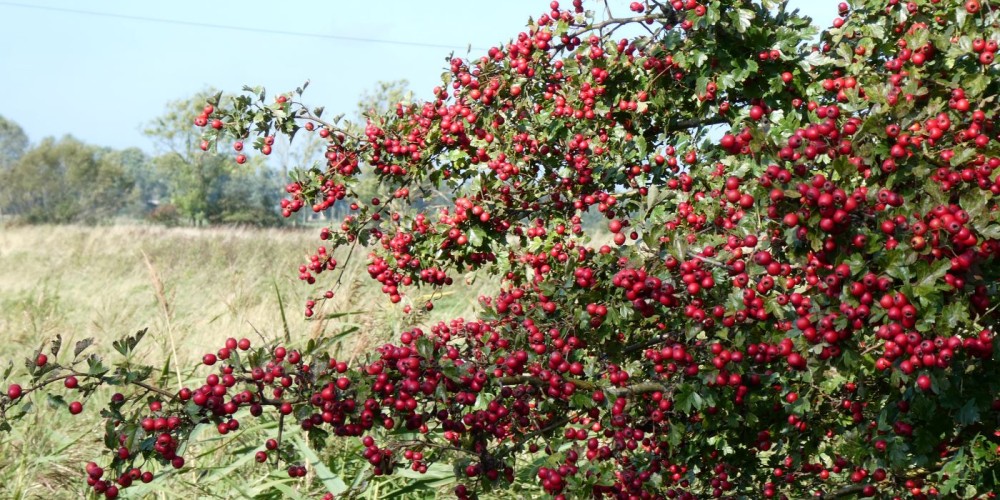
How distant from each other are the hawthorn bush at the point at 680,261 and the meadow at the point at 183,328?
0.56m

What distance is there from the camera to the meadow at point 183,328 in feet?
13.2

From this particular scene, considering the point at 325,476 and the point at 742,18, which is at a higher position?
the point at 742,18

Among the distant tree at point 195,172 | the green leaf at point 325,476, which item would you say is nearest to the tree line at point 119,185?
the distant tree at point 195,172

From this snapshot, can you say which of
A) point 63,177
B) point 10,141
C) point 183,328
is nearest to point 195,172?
point 63,177

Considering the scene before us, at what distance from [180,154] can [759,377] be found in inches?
2504

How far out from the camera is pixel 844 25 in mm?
3146

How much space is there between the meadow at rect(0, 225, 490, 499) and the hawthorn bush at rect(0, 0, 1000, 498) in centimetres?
56

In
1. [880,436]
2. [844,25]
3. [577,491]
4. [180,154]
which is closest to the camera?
[577,491]

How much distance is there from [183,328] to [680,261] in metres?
4.87

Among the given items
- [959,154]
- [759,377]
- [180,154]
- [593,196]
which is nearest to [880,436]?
[759,377]

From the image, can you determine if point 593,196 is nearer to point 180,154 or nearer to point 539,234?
point 539,234

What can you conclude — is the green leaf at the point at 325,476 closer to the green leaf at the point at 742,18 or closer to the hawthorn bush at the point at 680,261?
the hawthorn bush at the point at 680,261

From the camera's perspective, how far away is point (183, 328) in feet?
20.4

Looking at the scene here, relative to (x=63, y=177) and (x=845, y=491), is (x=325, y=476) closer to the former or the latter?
(x=845, y=491)
